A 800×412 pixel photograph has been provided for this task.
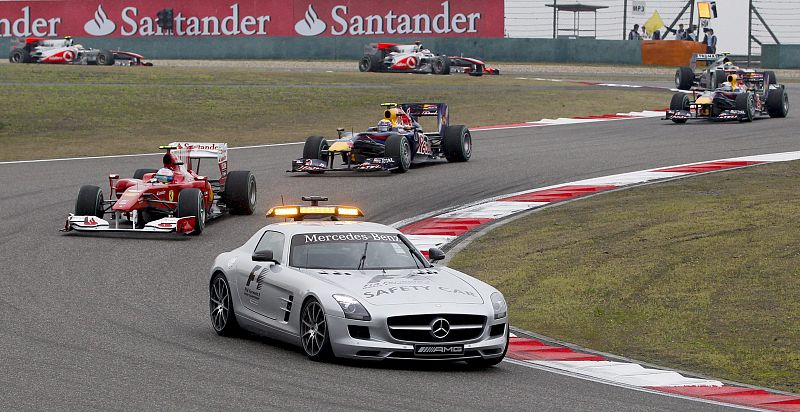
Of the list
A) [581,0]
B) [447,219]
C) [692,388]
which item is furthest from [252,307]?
[581,0]

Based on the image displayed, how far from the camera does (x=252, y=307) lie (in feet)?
40.5

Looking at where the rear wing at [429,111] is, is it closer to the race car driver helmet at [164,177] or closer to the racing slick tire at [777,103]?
the race car driver helmet at [164,177]

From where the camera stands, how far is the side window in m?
12.4

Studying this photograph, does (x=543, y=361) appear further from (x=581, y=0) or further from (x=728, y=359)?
(x=581, y=0)

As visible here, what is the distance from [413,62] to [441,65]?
115 centimetres

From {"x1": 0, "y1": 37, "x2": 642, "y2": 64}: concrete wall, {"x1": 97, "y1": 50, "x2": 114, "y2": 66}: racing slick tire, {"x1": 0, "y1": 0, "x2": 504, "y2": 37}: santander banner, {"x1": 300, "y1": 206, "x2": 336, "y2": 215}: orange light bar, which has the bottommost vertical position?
{"x1": 300, "y1": 206, "x2": 336, "y2": 215}: orange light bar

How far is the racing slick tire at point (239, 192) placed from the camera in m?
22.0

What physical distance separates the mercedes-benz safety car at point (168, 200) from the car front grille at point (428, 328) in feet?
Answer: 29.8

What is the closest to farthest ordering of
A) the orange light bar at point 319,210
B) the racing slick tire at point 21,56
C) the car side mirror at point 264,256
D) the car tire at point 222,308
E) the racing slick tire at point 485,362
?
1. the racing slick tire at point 485,362
2. the car side mirror at point 264,256
3. the car tire at point 222,308
4. the orange light bar at point 319,210
5. the racing slick tire at point 21,56

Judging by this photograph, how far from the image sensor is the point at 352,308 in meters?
11.0

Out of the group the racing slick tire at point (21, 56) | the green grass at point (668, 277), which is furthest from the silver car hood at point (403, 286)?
the racing slick tire at point (21, 56)

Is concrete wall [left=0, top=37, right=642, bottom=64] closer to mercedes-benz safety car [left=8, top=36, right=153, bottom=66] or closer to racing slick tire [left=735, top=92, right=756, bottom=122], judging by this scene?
mercedes-benz safety car [left=8, top=36, right=153, bottom=66]

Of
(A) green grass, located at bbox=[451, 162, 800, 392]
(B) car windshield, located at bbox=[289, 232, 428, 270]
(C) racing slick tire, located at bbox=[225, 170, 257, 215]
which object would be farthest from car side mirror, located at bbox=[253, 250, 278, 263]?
(C) racing slick tire, located at bbox=[225, 170, 257, 215]

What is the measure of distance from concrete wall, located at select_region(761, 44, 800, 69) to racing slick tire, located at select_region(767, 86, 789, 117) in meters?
17.7
